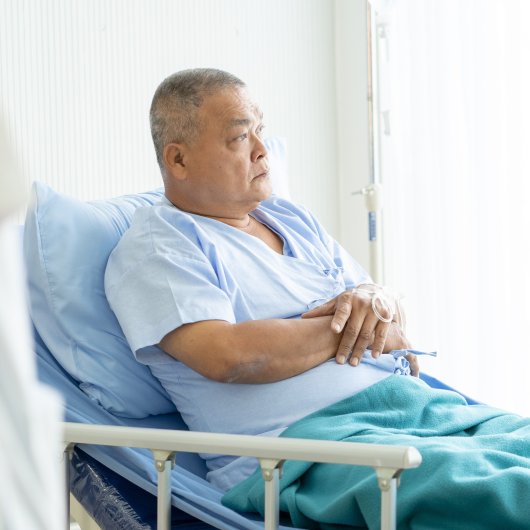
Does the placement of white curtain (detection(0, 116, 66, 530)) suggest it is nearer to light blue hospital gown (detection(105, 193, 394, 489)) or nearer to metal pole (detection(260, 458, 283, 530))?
metal pole (detection(260, 458, 283, 530))

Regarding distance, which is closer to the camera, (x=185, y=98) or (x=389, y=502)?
(x=389, y=502)

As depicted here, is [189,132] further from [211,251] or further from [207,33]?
[207,33]

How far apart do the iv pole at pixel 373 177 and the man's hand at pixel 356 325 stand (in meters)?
0.83

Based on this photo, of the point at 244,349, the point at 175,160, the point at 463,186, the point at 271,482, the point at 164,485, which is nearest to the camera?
the point at 271,482

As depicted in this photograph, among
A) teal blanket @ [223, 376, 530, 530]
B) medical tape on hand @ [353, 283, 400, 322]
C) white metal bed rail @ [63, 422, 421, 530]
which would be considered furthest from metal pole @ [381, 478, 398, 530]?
medical tape on hand @ [353, 283, 400, 322]

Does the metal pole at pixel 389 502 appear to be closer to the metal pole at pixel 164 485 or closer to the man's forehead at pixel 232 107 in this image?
the metal pole at pixel 164 485

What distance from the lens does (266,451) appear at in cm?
146

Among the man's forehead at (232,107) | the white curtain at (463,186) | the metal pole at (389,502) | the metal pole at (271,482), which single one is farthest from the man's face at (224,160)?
the white curtain at (463,186)

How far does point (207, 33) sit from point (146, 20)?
0.27m

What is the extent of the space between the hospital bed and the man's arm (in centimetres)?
15

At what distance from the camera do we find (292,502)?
1675mm

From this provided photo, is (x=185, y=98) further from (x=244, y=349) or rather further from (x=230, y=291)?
(x=244, y=349)

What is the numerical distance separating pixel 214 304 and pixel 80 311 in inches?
11.1

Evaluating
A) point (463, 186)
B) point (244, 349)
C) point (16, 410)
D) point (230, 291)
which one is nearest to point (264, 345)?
point (244, 349)
